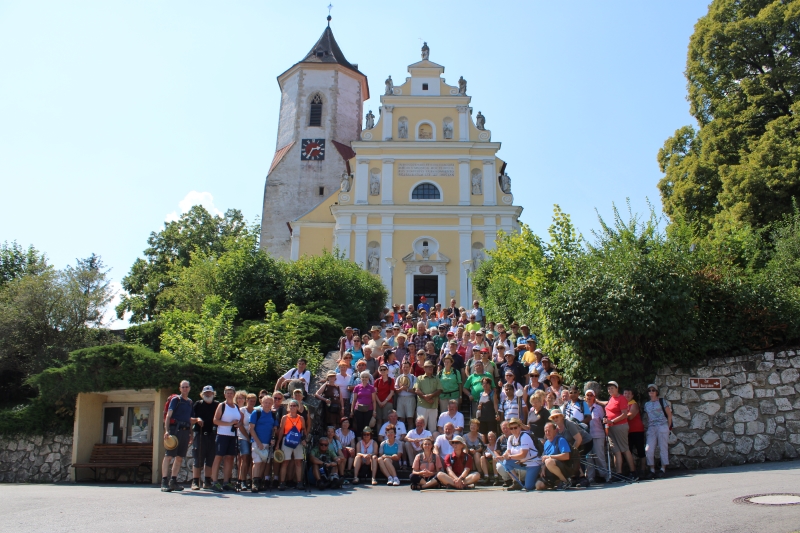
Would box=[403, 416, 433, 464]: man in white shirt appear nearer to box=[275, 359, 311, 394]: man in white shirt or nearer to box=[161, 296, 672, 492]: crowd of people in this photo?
box=[161, 296, 672, 492]: crowd of people

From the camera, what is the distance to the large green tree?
19.2 meters

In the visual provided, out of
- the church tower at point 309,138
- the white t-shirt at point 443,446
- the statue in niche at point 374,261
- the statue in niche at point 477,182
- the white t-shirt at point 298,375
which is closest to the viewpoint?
the white t-shirt at point 443,446

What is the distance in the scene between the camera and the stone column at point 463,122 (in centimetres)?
3125

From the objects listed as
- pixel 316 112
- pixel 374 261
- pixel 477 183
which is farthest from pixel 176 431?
pixel 316 112

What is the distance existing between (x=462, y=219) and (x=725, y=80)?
11752mm

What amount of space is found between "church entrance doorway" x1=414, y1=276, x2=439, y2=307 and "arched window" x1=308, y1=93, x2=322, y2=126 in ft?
45.0

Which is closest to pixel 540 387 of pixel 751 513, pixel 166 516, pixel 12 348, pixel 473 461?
pixel 473 461

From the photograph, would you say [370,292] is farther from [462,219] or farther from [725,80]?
[725,80]

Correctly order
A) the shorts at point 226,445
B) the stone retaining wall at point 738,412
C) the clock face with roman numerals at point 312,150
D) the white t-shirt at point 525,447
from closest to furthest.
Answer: the white t-shirt at point 525,447, the shorts at point 226,445, the stone retaining wall at point 738,412, the clock face with roman numerals at point 312,150

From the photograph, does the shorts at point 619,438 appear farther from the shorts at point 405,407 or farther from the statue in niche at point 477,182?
the statue in niche at point 477,182

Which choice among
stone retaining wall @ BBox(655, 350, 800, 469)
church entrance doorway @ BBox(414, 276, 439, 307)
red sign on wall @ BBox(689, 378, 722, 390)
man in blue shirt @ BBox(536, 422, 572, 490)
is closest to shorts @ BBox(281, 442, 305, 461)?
man in blue shirt @ BBox(536, 422, 572, 490)

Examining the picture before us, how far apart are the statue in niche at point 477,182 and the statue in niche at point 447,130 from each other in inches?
81.0

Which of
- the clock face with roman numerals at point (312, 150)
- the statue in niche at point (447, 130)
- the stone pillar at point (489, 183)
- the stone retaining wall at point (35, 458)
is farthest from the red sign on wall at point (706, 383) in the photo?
the clock face with roman numerals at point (312, 150)

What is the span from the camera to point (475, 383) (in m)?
11.3
